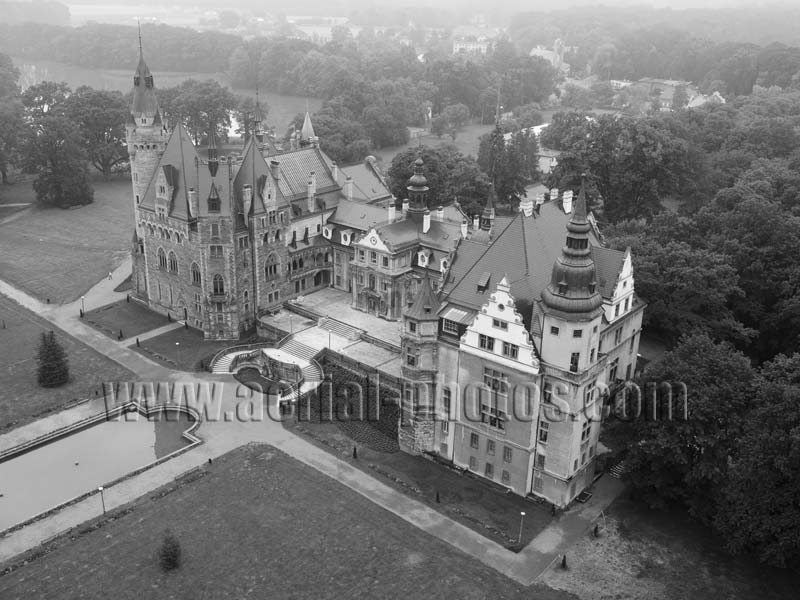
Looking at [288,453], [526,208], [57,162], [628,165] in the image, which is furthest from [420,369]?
[57,162]

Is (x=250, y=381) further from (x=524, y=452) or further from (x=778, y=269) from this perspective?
(x=778, y=269)

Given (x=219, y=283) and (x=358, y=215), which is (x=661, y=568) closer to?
(x=219, y=283)

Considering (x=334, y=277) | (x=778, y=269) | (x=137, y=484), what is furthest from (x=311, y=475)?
(x=778, y=269)

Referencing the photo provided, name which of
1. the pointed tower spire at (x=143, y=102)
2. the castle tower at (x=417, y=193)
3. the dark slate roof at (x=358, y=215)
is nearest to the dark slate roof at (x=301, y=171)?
the dark slate roof at (x=358, y=215)

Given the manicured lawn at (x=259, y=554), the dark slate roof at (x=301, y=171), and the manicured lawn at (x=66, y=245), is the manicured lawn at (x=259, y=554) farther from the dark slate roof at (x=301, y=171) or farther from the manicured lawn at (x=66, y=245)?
the manicured lawn at (x=66, y=245)

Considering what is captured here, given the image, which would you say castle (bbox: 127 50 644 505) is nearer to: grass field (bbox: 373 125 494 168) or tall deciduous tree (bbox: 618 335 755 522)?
tall deciduous tree (bbox: 618 335 755 522)
